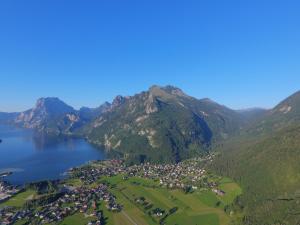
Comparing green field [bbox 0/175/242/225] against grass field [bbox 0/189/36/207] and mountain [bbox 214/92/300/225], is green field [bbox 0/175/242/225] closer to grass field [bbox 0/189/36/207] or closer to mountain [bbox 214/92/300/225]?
grass field [bbox 0/189/36/207]

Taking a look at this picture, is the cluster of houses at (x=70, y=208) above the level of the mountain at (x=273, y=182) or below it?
below

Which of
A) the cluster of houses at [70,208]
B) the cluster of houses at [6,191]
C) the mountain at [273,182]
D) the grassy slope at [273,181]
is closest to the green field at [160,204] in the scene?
the cluster of houses at [70,208]

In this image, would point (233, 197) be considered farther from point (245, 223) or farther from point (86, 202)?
point (86, 202)

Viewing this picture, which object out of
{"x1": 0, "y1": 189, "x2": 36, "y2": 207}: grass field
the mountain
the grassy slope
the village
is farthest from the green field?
the grassy slope

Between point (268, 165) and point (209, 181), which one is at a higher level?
point (268, 165)

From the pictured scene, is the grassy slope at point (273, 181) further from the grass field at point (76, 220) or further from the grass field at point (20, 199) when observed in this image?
the grass field at point (20, 199)

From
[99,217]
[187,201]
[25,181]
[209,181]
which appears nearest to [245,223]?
[187,201]
